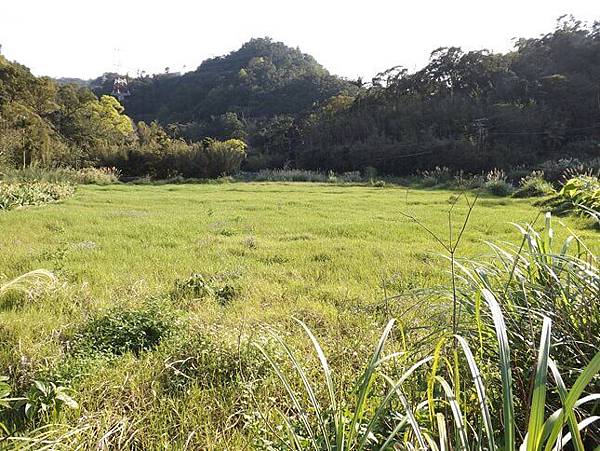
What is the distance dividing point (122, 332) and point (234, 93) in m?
62.2

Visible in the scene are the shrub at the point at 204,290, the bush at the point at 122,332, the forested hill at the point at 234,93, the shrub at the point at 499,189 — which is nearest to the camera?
the bush at the point at 122,332

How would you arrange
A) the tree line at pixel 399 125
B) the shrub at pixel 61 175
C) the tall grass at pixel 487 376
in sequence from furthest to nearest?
1. the tree line at pixel 399 125
2. the shrub at pixel 61 175
3. the tall grass at pixel 487 376

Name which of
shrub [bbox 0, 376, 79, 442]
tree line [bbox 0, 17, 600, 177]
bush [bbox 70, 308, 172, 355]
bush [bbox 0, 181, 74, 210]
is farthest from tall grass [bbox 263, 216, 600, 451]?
tree line [bbox 0, 17, 600, 177]

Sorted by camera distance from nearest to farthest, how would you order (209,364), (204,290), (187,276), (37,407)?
1. (37,407)
2. (209,364)
3. (204,290)
4. (187,276)

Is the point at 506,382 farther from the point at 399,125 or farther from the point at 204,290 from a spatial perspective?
the point at 399,125

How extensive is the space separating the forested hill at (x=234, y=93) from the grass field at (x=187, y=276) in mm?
38876

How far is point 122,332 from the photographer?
236 centimetres

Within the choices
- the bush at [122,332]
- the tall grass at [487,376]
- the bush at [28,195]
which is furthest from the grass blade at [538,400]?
the bush at [28,195]

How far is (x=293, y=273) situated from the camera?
3963 mm

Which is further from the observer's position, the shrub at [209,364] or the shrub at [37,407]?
the shrub at [209,364]

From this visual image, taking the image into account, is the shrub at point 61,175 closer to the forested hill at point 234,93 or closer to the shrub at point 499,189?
the shrub at point 499,189

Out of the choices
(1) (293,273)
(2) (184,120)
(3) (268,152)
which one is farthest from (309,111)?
(1) (293,273)

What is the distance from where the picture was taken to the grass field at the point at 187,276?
69.8 inches

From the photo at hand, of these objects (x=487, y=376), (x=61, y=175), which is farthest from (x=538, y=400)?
(x=61, y=175)
